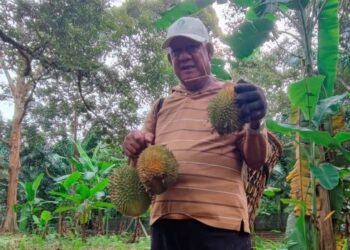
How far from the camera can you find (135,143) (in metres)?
1.62

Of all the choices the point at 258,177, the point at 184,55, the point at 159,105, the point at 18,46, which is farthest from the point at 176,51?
the point at 18,46

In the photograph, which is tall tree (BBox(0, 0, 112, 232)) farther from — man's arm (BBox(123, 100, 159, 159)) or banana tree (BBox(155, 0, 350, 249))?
man's arm (BBox(123, 100, 159, 159))

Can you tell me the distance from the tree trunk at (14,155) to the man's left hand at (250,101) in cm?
953

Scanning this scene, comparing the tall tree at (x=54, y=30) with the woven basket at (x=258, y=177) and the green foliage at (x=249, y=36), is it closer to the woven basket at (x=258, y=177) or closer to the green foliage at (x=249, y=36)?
the green foliage at (x=249, y=36)

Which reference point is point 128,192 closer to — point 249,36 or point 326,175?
point 326,175

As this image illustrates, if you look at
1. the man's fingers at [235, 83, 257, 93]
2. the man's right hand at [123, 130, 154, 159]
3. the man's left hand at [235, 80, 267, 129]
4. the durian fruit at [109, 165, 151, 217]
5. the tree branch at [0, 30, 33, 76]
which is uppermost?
the tree branch at [0, 30, 33, 76]

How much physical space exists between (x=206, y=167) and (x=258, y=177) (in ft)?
1.05

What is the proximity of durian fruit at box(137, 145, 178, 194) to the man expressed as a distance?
0.06 meters

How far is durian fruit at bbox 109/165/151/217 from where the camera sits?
1604 mm

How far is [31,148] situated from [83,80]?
22.2 feet

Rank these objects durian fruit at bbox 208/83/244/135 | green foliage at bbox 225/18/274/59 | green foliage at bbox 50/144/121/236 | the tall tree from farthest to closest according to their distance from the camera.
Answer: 1. the tall tree
2. green foliage at bbox 50/144/121/236
3. green foliage at bbox 225/18/274/59
4. durian fruit at bbox 208/83/244/135

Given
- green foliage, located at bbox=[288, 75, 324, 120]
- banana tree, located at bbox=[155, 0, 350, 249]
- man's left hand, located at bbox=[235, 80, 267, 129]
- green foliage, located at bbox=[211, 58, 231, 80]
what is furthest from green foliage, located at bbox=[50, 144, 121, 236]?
man's left hand, located at bbox=[235, 80, 267, 129]

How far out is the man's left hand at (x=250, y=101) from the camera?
124 centimetres

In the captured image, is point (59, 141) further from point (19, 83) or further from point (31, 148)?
point (19, 83)
